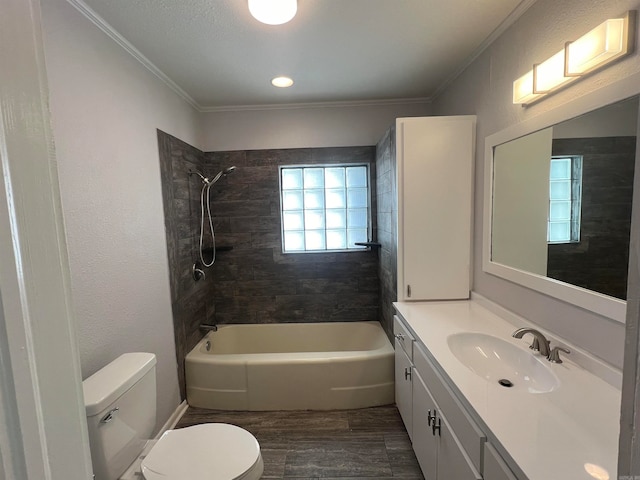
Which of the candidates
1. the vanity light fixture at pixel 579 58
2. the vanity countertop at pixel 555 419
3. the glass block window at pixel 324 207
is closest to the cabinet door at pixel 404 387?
the vanity countertop at pixel 555 419

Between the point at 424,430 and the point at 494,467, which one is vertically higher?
the point at 494,467

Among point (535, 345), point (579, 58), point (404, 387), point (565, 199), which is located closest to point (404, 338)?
point (404, 387)

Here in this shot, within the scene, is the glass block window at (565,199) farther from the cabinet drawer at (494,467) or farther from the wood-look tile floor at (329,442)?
the wood-look tile floor at (329,442)

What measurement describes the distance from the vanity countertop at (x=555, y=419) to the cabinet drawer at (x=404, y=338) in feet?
1.06

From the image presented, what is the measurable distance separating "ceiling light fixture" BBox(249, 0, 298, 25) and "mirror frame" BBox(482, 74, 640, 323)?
1.25 meters

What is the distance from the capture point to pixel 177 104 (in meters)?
Result: 2.45

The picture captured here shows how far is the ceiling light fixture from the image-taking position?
4.55 feet

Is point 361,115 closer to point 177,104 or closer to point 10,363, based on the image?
point 177,104

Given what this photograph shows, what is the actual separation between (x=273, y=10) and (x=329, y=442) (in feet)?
8.09

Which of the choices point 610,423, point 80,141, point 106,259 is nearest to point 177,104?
point 80,141

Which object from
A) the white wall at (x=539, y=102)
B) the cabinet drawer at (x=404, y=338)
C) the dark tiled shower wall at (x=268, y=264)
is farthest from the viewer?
the dark tiled shower wall at (x=268, y=264)

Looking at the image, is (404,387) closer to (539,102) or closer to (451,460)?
(451,460)

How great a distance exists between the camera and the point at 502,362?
147 cm

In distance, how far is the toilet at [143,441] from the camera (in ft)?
4.02
